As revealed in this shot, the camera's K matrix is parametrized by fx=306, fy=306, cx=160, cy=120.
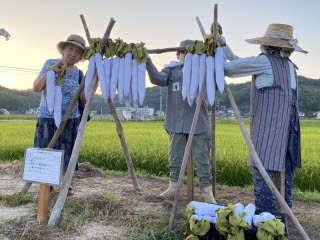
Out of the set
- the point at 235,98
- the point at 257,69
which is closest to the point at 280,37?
the point at 257,69

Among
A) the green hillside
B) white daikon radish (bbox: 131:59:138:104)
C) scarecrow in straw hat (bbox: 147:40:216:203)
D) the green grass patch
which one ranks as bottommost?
the green grass patch

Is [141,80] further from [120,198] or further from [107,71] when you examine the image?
[120,198]

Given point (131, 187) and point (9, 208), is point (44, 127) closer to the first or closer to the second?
point (9, 208)

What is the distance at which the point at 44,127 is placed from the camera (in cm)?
324

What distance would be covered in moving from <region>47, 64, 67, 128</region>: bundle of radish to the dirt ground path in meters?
1.00

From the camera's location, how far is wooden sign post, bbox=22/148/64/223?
2.67 meters

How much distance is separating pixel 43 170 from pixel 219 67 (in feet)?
5.81

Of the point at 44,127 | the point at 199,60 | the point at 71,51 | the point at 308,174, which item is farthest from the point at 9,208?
the point at 308,174

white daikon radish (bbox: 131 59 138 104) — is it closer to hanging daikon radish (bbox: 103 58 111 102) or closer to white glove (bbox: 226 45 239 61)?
hanging daikon radish (bbox: 103 58 111 102)

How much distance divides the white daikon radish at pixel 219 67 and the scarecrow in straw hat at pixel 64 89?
53.5 inches

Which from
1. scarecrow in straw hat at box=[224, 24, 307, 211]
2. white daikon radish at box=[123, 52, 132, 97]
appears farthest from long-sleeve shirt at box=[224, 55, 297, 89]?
white daikon radish at box=[123, 52, 132, 97]

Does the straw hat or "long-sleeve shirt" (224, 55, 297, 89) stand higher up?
the straw hat

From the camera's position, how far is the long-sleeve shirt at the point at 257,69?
2430 millimetres

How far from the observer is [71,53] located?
313cm
